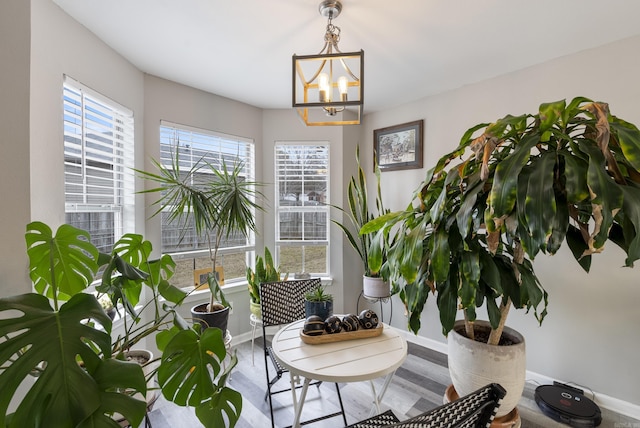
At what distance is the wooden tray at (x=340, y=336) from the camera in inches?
63.6

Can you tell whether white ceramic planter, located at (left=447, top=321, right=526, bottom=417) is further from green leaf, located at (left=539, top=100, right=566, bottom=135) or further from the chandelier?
the chandelier

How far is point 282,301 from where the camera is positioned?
218 centimetres

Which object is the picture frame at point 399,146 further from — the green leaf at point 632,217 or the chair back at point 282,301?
the green leaf at point 632,217

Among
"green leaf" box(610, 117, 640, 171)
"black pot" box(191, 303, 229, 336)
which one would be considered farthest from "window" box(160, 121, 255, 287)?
"green leaf" box(610, 117, 640, 171)

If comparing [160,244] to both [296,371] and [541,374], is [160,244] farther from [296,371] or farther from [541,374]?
[541,374]

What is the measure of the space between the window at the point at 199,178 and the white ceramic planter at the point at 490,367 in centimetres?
219

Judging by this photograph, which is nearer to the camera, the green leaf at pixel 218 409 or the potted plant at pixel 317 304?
the green leaf at pixel 218 409

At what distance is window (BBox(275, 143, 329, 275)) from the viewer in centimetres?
346

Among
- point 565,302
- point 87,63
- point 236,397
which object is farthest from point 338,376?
point 87,63

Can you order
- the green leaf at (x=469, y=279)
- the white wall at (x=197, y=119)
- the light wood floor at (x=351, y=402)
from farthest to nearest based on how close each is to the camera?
the white wall at (x=197, y=119), the light wood floor at (x=351, y=402), the green leaf at (x=469, y=279)

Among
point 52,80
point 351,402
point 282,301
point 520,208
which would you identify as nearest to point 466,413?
point 520,208

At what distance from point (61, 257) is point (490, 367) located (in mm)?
1794

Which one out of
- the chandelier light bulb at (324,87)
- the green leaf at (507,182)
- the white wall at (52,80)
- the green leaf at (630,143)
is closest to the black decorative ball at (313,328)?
the green leaf at (507,182)

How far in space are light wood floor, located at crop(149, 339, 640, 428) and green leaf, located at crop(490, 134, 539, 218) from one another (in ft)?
5.89
